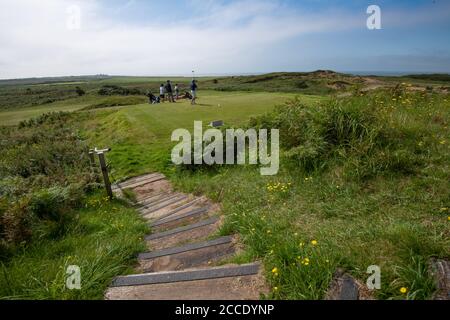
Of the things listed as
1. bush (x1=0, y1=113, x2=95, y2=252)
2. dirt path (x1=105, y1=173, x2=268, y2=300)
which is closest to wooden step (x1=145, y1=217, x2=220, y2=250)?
dirt path (x1=105, y1=173, x2=268, y2=300)

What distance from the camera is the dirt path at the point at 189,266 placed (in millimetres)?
3346

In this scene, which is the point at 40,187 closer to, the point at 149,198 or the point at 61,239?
the point at 149,198

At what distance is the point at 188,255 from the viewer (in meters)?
4.38

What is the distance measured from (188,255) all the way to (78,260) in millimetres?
1546

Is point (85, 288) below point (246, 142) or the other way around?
below

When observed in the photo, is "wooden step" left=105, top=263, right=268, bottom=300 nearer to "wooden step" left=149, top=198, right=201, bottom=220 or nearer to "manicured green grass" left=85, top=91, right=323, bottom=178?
"wooden step" left=149, top=198, right=201, bottom=220

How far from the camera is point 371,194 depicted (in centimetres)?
486

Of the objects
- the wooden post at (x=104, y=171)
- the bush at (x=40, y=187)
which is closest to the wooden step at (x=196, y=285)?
the bush at (x=40, y=187)

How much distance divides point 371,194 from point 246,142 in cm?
542

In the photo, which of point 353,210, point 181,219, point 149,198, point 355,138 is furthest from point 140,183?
point 353,210

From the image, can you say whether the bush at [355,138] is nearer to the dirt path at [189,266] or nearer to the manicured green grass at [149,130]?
the dirt path at [189,266]
